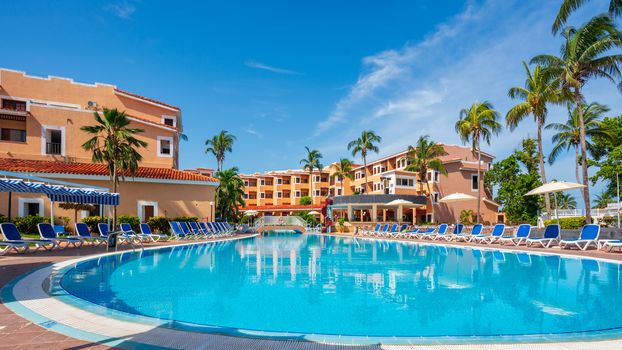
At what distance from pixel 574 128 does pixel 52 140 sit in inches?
1707

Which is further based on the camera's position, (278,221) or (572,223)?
(278,221)

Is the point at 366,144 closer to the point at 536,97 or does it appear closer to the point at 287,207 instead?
the point at 287,207

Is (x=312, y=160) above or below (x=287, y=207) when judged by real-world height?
above

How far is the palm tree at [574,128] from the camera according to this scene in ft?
105

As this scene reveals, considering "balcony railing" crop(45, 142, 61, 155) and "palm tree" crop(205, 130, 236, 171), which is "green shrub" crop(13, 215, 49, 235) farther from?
"palm tree" crop(205, 130, 236, 171)

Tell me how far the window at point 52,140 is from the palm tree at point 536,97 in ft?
105

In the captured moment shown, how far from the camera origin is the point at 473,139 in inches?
1328

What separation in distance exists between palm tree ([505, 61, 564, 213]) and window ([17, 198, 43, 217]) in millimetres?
31739

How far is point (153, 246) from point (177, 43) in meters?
12.3

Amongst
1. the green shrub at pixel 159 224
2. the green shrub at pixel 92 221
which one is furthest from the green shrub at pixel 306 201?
the green shrub at pixel 92 221

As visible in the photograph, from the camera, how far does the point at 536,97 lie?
24828mm

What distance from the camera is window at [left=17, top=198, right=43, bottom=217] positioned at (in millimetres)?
22047

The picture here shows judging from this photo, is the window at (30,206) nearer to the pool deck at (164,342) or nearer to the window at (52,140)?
the window at (52,140)

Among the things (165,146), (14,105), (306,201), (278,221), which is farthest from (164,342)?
(306,201)
